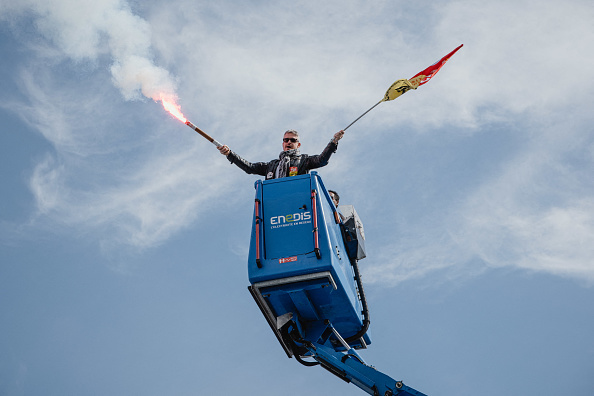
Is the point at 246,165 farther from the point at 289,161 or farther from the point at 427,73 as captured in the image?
the point at 427,73

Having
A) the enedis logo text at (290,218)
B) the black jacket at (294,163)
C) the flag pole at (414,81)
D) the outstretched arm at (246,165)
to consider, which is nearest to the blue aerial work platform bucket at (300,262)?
the enedis logo text at (290,218)

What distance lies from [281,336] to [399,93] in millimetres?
6041

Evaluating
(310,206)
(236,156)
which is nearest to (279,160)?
(236,156)

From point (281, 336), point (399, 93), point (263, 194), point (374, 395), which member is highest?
point (399, 93)

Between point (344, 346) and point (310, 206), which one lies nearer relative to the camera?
point (310, 206)

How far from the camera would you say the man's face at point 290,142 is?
50.4 feet

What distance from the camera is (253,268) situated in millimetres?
12680

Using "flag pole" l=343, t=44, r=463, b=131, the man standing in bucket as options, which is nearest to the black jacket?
the man standing in bucket

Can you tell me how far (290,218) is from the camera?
42.9ft

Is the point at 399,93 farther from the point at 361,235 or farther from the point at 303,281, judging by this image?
the point at 303,281

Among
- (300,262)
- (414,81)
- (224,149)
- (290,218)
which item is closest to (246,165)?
(224,149)

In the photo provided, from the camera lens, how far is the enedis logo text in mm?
13031

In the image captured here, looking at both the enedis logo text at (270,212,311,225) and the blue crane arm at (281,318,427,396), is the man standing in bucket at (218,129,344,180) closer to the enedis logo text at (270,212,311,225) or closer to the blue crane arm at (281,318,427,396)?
the enedis logo text at (270,212,311,225)

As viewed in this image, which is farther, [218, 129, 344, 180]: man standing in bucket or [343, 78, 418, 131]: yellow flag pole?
[343, 78, 418, 131]: yellow flag pole
